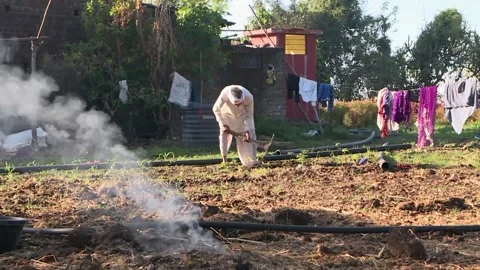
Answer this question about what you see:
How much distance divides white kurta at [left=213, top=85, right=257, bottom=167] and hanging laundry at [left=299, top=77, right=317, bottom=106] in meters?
8.53

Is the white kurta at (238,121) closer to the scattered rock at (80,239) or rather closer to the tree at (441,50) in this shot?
the scattered rock at (80,239)

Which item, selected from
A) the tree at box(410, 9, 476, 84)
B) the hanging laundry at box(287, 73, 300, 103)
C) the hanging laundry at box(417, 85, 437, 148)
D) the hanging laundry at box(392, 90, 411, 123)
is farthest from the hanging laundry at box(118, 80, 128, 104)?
the tree at box(410, 9, 476, 84)

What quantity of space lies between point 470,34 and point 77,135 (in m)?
20.3

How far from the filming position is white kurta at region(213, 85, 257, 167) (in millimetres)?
12438

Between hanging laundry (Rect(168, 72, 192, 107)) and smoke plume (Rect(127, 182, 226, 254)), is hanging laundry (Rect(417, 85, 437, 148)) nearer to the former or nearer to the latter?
hanging laundry (Rect(168, 72, 192, 107))

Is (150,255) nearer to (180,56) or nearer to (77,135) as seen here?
(77,135)

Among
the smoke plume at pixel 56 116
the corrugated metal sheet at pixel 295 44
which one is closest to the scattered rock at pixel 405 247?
the smoke plume at pixel 56 116

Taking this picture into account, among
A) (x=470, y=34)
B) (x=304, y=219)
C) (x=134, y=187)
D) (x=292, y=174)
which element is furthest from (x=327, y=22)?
(x=304, y=219)

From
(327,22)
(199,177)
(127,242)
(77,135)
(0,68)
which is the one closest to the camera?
(127,242)

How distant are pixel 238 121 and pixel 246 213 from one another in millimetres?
5212

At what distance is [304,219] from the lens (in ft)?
23.4

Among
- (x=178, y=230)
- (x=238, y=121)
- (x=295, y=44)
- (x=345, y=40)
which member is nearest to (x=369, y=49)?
(x=345, y=40)

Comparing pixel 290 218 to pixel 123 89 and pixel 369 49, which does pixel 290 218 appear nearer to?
pixel 123 89

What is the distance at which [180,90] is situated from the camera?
60.6 feet
